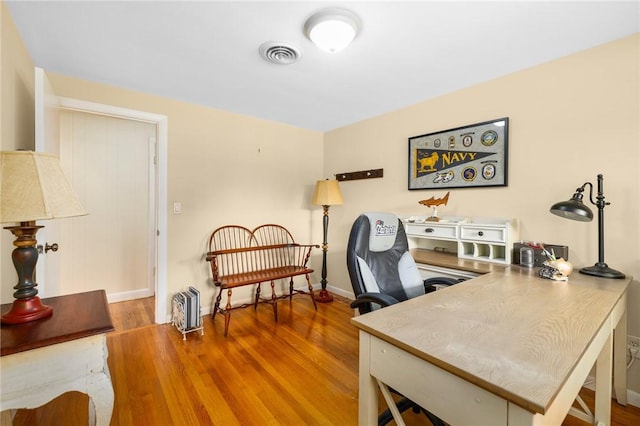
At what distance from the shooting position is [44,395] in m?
0.99

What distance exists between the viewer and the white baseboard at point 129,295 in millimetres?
3289

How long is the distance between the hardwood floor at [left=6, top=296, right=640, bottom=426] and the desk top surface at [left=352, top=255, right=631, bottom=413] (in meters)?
0.82

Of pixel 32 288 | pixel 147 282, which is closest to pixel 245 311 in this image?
pixel 147 282

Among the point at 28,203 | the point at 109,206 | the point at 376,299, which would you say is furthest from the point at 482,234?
the point at 109,206

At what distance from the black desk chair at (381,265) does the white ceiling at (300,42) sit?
1.13 metres

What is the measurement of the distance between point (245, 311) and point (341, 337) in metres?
1.16

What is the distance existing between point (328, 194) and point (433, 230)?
4.28ft

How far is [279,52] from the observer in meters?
1.85

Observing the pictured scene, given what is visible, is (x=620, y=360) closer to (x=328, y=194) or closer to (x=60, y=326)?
(x=328, y=194)

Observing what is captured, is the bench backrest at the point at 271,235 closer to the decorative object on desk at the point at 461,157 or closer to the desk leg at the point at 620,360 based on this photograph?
the decorative object on desk at the point at 461,157

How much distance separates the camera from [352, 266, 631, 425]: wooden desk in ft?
2.21

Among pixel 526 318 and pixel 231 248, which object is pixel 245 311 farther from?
pixel 526 318

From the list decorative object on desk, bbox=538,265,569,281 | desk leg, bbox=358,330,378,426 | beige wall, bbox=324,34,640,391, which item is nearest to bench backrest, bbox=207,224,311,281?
beige wall, bbox=324,34,640,391

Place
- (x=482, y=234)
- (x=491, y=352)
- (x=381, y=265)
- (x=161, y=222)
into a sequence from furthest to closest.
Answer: (x=161, y=222)
(x=482, y=234)
(x=381, y=265)
(x=491, y=352)
